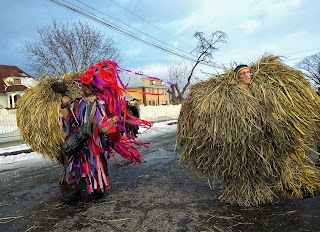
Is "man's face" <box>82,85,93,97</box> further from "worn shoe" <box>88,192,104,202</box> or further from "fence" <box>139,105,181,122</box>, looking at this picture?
"fence" <box>139,105,181,122</box>

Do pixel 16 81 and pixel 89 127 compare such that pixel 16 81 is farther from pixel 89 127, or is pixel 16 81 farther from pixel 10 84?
pixel 89 127

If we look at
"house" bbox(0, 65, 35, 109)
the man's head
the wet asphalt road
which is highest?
"house" bbox(0, 65, 35, 109)

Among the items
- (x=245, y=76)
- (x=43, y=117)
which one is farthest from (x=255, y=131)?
(x=43, y=117)

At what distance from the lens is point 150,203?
4012 millimetres

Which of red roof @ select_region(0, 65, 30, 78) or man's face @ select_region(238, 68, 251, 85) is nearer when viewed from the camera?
man's face @ select_region(238, 68, 251, 85)

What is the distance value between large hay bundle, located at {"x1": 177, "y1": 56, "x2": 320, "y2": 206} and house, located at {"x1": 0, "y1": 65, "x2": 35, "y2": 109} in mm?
36478

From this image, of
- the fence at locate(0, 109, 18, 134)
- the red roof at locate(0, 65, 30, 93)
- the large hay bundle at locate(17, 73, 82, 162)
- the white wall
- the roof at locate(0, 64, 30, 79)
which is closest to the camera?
the large hay bundle at locate(17, 73, 82, 162)

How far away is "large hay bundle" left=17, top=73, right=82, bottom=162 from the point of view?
4.94 m

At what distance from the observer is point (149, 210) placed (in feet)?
12.3

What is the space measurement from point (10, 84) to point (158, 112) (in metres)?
23.8

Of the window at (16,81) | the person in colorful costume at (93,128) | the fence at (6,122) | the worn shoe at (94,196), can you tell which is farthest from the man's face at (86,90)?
the window at (16,81)

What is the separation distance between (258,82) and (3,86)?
41079 millimetres

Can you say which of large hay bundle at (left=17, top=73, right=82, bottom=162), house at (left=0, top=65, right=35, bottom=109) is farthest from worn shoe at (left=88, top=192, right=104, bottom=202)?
house at (left=0, top=65, right=35, bottom=109)

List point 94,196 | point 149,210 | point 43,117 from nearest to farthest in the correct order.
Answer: point 149,210 < point 94,196 < point 43,117
